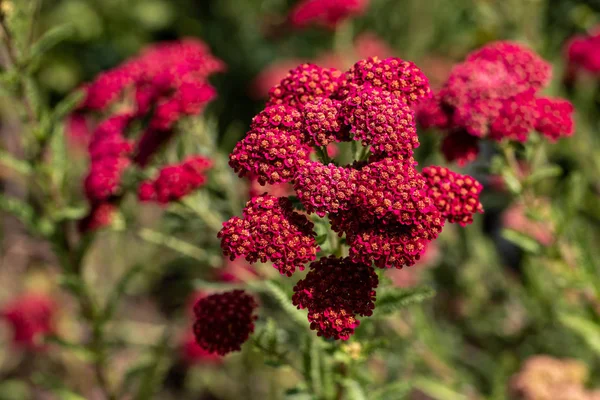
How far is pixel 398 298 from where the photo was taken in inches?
55.7

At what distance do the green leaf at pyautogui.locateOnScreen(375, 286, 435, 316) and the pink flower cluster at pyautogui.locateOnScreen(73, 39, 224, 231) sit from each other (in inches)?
31.0

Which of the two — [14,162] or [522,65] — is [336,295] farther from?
[14,162]

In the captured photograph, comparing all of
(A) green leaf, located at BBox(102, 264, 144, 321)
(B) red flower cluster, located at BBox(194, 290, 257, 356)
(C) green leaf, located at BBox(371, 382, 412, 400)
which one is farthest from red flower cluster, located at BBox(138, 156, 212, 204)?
(C) green leaf, located at BBox(371, 382, 412, 400)

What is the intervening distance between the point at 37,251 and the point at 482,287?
3.33 m

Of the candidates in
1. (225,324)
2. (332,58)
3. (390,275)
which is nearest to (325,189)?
(225,324)

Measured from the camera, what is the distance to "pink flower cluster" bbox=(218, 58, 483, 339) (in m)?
1.22

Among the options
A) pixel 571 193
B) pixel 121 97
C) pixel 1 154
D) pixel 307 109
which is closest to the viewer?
pixel 307 109

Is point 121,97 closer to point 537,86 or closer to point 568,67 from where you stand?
point 537,86

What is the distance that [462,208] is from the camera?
140cm

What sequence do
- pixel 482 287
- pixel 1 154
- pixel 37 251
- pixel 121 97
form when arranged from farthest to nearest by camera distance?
pixel 37 251 < pixel 482 287 < pixel 121 97 < pixel 1 154

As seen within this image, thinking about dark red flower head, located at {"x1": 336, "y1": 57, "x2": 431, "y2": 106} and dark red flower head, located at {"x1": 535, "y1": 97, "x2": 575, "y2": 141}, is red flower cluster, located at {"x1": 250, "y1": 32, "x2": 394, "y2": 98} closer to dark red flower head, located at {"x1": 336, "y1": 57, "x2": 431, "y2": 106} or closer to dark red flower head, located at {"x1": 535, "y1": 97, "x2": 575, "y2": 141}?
dark red flower head, located at {"x1": 535, "y1": 97, "x2": 575, "y2": 141}

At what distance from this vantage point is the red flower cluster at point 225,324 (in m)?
1.44

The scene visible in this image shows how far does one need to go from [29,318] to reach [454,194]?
115 inches

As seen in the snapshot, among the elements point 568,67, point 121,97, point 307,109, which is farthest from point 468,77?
point 568,67
